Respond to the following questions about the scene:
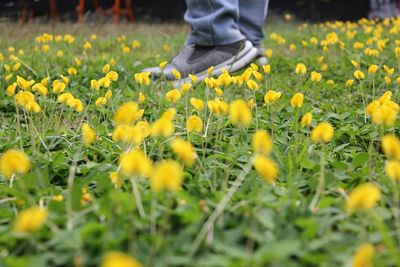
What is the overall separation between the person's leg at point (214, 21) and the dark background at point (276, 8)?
20.4ft

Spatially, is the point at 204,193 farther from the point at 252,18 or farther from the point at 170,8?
the point at 170,8

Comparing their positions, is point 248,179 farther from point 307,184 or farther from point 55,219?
point 55,219

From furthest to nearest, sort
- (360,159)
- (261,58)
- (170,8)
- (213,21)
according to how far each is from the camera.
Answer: (170,8)
(261,58)
(213,21)
(360,159)

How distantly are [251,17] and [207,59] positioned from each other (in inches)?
23.3

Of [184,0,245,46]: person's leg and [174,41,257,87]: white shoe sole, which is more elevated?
[184,0,245,46]: person's leg

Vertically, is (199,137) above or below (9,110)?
above

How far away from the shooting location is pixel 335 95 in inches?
98.3

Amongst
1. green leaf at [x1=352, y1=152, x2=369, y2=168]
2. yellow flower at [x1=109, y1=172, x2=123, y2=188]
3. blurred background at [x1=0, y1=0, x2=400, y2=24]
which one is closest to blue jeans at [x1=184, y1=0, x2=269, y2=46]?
green leaf at [x1=352, y1=152, x2=369, y2=168]

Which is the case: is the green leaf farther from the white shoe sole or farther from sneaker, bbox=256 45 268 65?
sneaker, bbox=256 45 268 65

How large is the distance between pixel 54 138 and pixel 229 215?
0.86 metres

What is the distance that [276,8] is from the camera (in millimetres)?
9328

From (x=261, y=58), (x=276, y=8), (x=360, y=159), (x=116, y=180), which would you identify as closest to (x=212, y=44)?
(x=261, y=58)

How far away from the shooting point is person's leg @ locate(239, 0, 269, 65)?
326 centimetres

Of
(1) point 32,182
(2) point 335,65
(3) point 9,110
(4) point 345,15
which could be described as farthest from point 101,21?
(1) point 32,182
